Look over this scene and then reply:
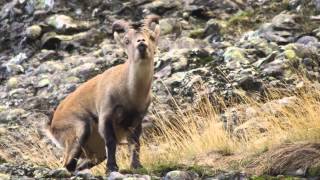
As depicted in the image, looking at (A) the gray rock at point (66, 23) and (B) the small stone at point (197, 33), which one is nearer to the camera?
(B) the small stone at point (197, 33)

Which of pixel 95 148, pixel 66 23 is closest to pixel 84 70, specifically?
pixel 66 23

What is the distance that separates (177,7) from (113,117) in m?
10.3

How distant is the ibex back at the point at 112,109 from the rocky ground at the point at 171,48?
8.77 ft

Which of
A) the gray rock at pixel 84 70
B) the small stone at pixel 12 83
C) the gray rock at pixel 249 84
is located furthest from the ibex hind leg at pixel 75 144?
the small stone at pixel 12 83

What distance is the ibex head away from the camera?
9.29 metres

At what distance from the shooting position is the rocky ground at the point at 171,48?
14.4 meters

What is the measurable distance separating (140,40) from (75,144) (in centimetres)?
174

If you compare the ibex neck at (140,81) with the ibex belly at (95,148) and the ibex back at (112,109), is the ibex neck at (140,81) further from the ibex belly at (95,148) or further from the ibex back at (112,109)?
the ibex belly at (95,148)

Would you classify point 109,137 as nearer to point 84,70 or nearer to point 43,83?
point 84,70

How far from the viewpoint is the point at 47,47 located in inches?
741

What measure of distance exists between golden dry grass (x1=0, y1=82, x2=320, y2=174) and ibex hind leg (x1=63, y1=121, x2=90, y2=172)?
0.34m

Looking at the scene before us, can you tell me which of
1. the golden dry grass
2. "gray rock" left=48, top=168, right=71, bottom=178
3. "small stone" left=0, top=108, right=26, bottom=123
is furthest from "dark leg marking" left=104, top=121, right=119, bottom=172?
"small stone" left=0, top=108, right=26, bottom=123

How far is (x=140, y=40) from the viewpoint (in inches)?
365

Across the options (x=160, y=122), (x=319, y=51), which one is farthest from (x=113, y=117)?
(x=319, y=51)
